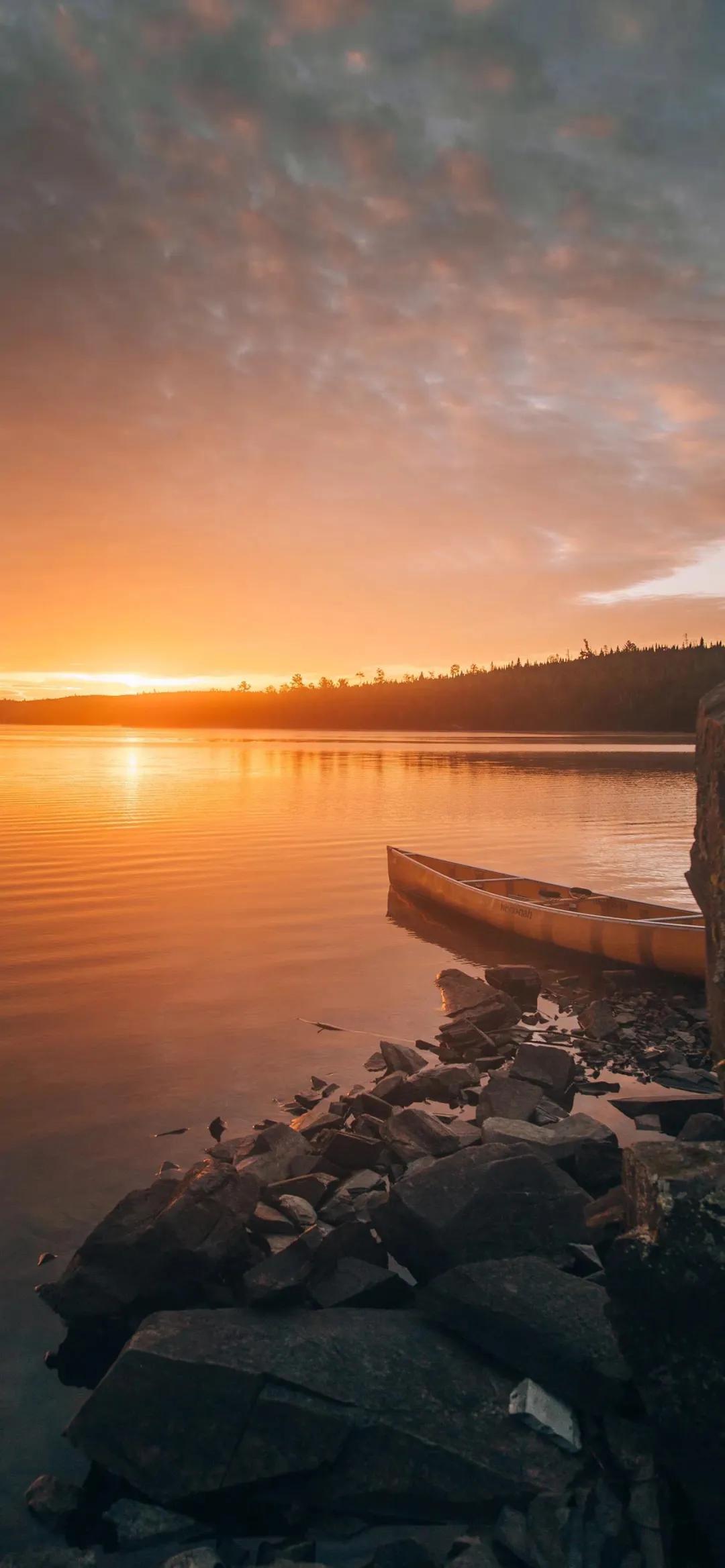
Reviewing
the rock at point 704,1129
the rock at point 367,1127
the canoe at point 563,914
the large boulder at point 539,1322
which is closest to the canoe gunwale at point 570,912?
the canoe at point 563,914

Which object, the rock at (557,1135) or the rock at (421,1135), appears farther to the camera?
the rock at (421,1135)

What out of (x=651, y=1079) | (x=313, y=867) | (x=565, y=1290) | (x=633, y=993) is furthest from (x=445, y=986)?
(x=313, y=867)

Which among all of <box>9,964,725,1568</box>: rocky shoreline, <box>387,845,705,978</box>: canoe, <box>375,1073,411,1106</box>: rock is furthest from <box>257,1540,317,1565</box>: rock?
<box>387,845,705,978</box>: canoe

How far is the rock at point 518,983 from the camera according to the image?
12789 mm

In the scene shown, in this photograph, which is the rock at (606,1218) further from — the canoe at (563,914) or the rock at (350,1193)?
the canoe at (563,914)

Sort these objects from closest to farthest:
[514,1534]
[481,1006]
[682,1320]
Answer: [514,1534] → [682,1320] → [481,1006]

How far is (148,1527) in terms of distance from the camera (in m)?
4.07

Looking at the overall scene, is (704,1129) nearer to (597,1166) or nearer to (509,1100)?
(597,1166)

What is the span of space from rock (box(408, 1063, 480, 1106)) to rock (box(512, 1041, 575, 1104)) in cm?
52

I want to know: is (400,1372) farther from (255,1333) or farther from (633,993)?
(633,993)

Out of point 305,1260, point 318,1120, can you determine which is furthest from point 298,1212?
point 318,1120

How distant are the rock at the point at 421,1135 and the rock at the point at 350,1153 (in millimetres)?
174

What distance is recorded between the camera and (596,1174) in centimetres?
661

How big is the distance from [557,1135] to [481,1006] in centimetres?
433
